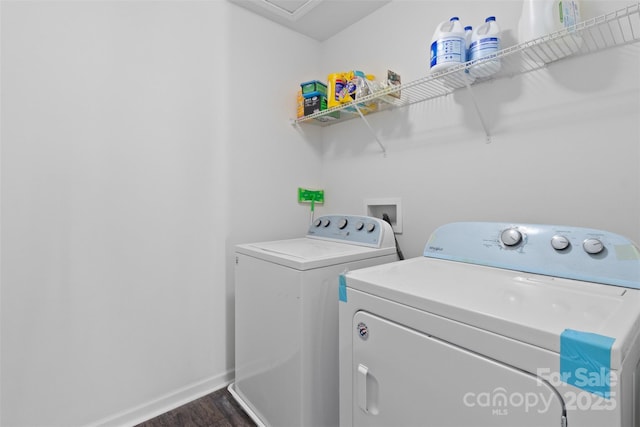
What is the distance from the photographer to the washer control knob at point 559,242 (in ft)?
3.37

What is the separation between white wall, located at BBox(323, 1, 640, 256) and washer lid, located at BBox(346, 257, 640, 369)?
46cm

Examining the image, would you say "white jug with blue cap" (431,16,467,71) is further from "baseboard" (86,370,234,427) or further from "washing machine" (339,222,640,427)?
"baseboard" (86,370,234,427)

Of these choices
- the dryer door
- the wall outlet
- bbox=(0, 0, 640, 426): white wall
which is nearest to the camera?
the dryer door

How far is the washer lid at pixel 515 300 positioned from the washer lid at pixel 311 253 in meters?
0.23

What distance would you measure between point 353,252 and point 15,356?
1.48 meters

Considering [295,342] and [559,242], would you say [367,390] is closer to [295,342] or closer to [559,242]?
[295,342]

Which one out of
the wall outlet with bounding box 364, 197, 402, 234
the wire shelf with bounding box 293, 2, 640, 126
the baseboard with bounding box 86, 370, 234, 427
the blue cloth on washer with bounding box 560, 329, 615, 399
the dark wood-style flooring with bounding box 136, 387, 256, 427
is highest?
the wire shelf with bounding box 293, 2, 640, 126

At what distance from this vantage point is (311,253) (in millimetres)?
1416

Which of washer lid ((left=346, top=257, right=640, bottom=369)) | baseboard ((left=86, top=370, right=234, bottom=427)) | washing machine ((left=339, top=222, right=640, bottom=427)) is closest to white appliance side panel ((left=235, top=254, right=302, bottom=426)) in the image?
baseboard ((left=86, top=370, right=234, bottom=427))

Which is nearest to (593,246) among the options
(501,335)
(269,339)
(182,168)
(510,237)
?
(510,237)

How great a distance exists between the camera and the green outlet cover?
2.22 m

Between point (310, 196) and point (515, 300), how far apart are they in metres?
1.62

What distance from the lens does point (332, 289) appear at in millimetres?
1325

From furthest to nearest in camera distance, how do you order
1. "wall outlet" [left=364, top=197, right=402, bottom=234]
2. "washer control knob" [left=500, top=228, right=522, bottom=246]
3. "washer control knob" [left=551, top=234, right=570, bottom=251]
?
"wall outlet" [left=364, top=197, right=402, bottom=234] → "washer control knob" [left=500, top=228, right=522, bottom=246] → "washer control knob" [left=551, top=234, right=570, bottom=251]
